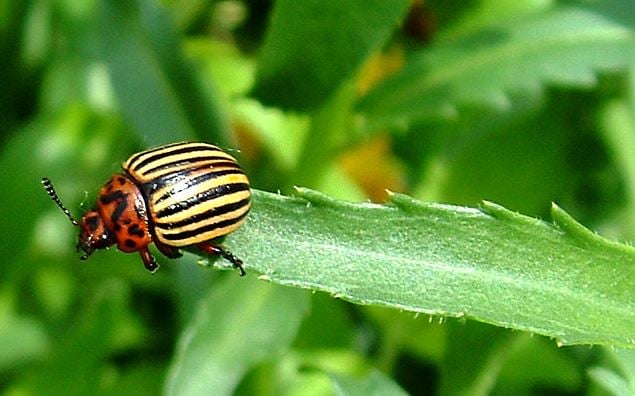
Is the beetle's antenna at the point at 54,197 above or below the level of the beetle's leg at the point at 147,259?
above

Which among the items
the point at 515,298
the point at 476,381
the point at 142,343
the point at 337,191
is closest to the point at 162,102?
the point at 337,191

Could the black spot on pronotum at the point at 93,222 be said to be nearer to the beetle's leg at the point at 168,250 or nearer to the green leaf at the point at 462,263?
the beetle's leg at the point at 168,250

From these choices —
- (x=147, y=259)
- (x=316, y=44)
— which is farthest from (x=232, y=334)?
(x=316, y=44)

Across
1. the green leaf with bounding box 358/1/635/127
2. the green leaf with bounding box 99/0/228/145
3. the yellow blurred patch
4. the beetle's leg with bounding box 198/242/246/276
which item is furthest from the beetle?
the yellow blurred patch

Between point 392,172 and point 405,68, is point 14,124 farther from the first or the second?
point 405,68

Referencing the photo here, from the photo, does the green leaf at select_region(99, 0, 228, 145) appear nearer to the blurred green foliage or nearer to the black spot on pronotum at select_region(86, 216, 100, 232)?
the blurred green foliage

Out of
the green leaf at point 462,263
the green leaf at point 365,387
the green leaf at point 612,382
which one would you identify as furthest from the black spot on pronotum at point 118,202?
the green leaf at point 612,382

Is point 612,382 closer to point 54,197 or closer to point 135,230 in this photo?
point 135,230
